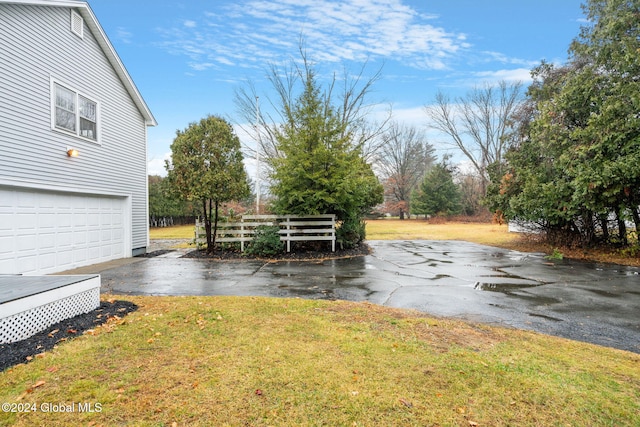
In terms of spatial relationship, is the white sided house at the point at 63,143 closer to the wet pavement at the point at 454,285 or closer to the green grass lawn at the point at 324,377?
the wet pavement at the point at 454,285

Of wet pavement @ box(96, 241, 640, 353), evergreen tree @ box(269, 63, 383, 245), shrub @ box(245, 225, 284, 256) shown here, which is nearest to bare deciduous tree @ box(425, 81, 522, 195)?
evergreen tree @ box(269, 63, 383, 245)

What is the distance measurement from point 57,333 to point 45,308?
40 cm

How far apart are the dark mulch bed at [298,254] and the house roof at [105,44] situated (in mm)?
5663

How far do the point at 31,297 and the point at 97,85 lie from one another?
871 cm

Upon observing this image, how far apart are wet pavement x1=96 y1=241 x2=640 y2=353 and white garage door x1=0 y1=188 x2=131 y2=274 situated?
1.18 metres

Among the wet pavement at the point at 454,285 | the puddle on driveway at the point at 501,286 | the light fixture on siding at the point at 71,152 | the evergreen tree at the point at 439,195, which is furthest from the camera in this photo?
the evergreen tree at the point at 439,195

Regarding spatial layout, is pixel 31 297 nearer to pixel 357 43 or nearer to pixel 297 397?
pixel 297 397

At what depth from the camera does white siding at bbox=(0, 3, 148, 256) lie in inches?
290

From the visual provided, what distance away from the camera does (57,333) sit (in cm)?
394

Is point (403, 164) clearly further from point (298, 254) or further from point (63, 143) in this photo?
point (63, 143)

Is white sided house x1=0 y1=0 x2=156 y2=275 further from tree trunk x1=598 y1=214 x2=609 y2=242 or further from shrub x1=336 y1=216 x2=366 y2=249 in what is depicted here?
tree trunk x1=598 y1=214 x2=609 y2=242

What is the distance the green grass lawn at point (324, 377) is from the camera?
2.47m

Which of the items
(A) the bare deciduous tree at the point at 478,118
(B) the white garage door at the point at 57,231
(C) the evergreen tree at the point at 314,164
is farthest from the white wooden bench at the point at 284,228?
(A) the bare deciduous tree at the point at 478,118

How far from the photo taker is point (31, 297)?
3.89m
